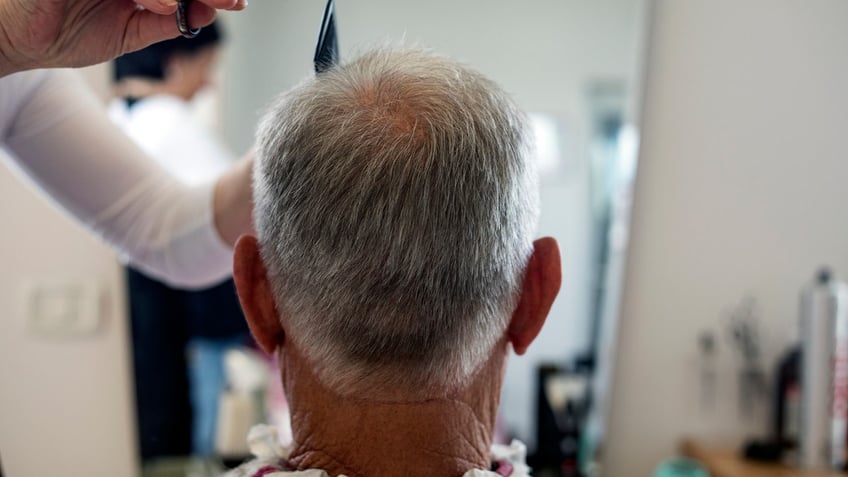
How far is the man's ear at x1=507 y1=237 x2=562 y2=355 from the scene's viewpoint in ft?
2.61

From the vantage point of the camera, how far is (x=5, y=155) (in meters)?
1.14

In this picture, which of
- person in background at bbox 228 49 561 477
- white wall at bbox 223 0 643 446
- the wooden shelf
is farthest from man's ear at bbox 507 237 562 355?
the wooden shelf

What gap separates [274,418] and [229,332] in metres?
0.24

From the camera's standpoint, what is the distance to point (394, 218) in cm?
69

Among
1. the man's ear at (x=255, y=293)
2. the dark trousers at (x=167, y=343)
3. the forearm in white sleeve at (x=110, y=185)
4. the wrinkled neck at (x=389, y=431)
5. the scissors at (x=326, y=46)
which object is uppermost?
the scissors at (x=326, y=46)

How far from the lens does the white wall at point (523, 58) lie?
1.74 meters

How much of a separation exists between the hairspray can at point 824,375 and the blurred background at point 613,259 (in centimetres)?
10

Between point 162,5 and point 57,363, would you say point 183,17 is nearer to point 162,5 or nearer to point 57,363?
point 162,5

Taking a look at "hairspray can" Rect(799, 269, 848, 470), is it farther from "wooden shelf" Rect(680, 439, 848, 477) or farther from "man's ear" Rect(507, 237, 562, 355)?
"man's ear" Rect(507, 237, 562, 355)

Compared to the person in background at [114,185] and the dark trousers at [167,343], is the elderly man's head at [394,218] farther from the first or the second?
the dark trousers at [167,343]

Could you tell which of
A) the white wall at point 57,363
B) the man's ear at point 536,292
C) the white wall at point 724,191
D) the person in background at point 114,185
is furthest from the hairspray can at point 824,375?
the white wall at point 57,363

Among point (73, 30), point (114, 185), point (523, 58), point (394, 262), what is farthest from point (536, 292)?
point (523, 58)

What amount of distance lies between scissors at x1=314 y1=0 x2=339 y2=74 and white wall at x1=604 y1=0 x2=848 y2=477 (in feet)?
4.16

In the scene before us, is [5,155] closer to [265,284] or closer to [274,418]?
[265,284]
